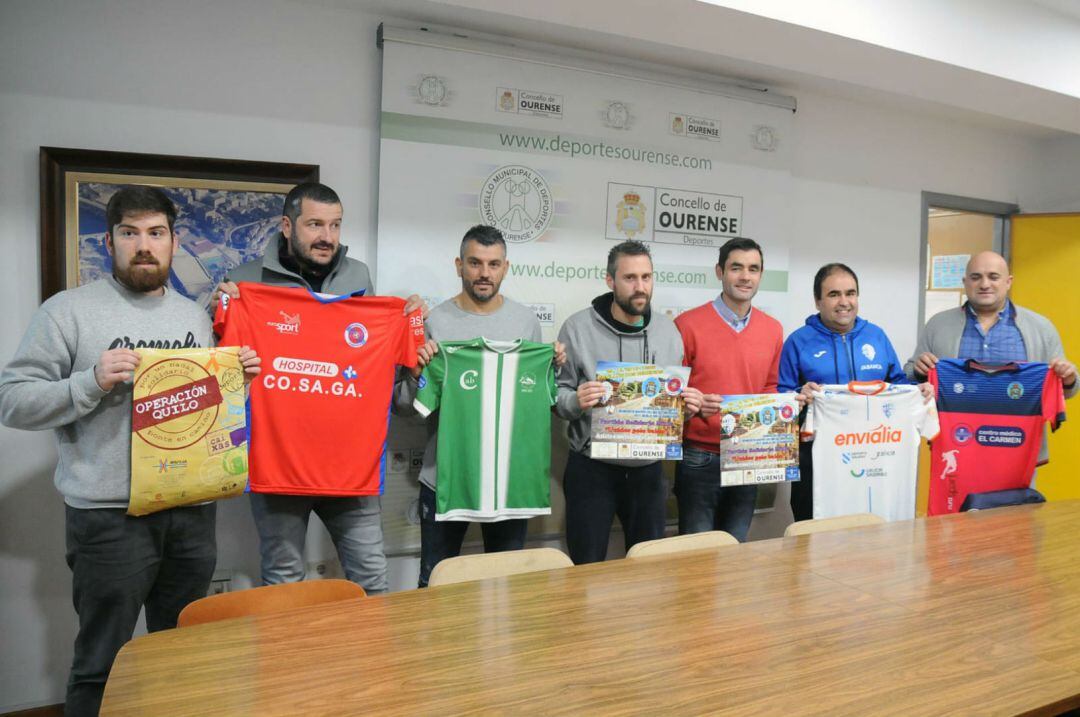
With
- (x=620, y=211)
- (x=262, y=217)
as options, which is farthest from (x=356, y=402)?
(x=620, y=211)

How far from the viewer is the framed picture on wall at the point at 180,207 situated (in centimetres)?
274

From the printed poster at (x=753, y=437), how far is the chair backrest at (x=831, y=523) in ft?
1.53

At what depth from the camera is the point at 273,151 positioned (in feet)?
10.1

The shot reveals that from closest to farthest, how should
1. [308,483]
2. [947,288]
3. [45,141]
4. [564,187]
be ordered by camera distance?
[308,483], [45,141], [564,187], [947,288]

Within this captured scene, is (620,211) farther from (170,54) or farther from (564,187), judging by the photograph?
(170,54)

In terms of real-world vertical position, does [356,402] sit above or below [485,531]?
above

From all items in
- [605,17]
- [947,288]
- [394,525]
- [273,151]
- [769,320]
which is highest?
[605,17]

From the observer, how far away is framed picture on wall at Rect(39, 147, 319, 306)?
2738 mm

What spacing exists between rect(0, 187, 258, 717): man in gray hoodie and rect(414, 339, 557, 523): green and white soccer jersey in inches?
38.6

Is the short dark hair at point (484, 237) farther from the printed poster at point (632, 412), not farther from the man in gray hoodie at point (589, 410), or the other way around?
the printed poster at point (632, 412)

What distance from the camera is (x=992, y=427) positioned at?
316 centimetres

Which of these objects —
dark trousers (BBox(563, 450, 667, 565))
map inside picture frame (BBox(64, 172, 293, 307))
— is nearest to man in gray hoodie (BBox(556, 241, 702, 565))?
dark trousers (BBox(563, 450, 667, 565))

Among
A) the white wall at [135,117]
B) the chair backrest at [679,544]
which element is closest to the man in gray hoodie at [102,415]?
the white wall at [135,117]

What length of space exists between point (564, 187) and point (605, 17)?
35.5 inches
